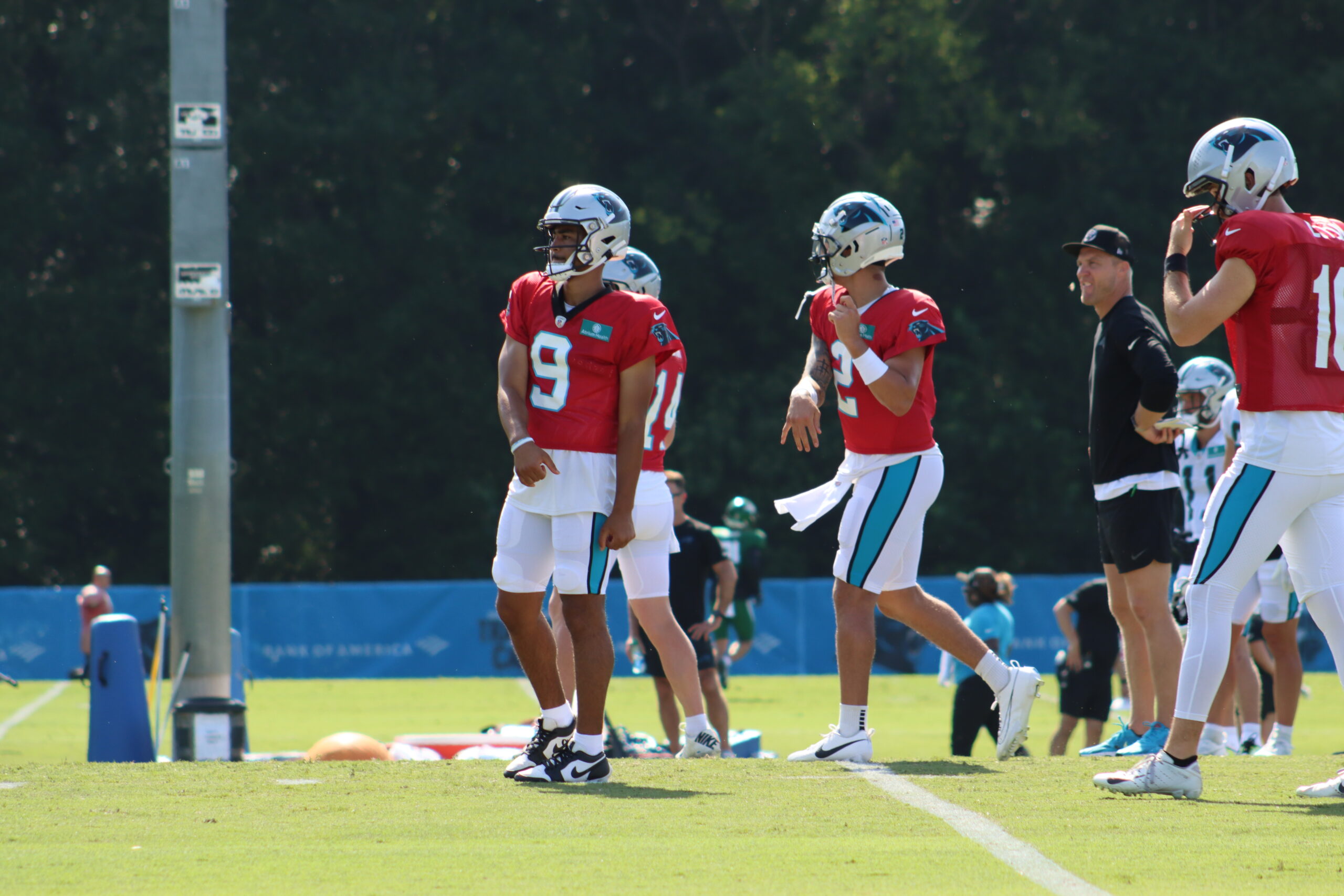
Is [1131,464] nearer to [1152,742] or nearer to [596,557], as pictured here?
[1152,742]

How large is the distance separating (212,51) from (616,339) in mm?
6077

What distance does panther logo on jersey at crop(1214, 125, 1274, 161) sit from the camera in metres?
4.96

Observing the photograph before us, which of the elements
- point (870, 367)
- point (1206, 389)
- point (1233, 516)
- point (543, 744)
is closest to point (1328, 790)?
point (1233, 516)

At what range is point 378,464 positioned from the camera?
3572cm

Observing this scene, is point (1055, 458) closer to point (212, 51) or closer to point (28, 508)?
point (28, 508)

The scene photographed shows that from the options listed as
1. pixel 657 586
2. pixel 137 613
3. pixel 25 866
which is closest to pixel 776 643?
pixel 137 613

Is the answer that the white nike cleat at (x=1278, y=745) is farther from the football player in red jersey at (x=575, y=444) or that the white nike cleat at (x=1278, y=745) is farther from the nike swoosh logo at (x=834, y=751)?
the football player in red jersey at (x=575, y=444)

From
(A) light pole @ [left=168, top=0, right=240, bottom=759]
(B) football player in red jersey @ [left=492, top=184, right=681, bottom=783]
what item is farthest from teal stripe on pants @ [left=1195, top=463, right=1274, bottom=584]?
(A) light pole @ [left=168, top=0, right=240, bottom=759]

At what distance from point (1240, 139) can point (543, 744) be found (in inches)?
125

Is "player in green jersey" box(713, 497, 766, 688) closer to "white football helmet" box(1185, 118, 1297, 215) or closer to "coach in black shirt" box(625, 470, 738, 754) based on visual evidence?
"coach in black shirt" box(625, 470, 738, 754)

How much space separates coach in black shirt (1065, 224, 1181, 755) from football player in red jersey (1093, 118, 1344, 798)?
1.36 meters

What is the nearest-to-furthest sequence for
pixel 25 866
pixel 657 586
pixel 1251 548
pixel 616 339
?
pixel 25 866
pixel 1251 548
pixel 616 339
pixel 657 586

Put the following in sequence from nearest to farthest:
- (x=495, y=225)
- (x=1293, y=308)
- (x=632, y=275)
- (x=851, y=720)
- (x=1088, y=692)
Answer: (x=1293, y=308), (x=851, y=720), (x=632, y=275), (x=1088, y=692), (x=495, y=225)

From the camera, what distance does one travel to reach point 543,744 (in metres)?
5.70
